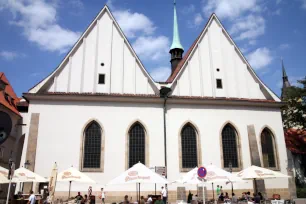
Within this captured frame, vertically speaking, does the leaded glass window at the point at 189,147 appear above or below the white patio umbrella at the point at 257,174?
above

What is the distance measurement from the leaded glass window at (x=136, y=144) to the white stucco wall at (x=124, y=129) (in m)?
0.51

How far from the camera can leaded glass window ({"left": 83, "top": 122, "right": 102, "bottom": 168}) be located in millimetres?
19227

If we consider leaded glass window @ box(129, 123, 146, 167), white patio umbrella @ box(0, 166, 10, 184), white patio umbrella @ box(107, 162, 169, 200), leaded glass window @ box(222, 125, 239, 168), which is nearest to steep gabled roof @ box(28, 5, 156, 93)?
leaded glass window @ box(129, 123, 146, 167)

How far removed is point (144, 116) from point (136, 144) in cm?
215

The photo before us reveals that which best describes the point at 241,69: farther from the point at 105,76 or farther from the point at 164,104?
the point at 105,76

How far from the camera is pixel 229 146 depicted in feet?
70.3

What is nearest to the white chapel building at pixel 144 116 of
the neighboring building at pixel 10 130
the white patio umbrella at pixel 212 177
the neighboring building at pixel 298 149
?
the neighboring building at pixel 10 130

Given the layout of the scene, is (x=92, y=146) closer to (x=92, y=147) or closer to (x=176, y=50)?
(x=92, y=147)

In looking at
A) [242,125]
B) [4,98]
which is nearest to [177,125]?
[242,125]

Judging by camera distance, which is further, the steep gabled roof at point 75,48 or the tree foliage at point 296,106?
the tree foliage at point 296,106

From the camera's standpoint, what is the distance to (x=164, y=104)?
2108cm

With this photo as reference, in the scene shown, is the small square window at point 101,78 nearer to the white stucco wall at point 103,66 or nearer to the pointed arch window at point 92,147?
the white stucco wall at point 103,66

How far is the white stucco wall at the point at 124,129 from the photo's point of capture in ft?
62.0

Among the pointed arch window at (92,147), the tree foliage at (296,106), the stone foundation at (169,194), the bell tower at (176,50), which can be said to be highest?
the bell tower at (176,50)
